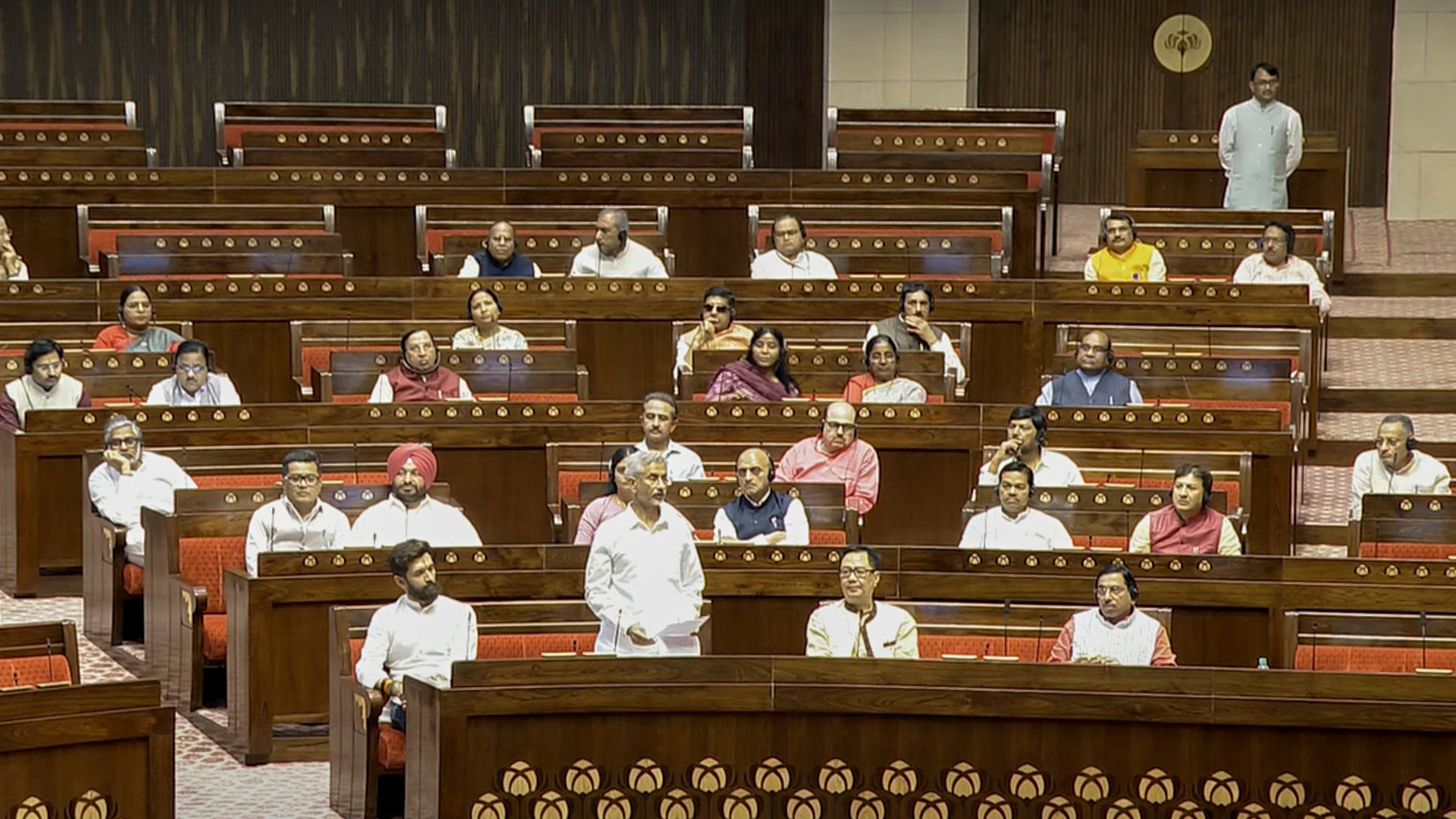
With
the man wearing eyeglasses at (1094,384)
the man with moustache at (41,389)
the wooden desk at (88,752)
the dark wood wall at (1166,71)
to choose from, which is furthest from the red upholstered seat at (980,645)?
the dark wood wall at (1166,71)

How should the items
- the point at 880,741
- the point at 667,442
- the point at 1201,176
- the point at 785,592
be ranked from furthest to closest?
the point at 1201,176 < the point at 667,442 < the point at 785,592 < the point at 880,741

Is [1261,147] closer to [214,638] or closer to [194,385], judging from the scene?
[194,385]

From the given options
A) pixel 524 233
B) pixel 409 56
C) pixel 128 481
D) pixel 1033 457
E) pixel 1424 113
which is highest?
pixel 409 56

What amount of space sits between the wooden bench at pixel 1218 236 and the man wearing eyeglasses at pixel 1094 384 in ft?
5.36

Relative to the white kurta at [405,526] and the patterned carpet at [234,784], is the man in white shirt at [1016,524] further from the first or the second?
the patterned carpet at [234,784]

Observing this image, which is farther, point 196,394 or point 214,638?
point 196,394

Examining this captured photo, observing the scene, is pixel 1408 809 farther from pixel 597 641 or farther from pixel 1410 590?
pixel 597 641

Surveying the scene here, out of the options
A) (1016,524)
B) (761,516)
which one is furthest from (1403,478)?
(761,516)

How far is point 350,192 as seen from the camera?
31.6 feet

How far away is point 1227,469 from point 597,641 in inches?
86.7

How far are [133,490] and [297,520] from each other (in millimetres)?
677

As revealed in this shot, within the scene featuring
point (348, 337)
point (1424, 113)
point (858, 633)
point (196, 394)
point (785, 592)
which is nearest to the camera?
point (858, 633)

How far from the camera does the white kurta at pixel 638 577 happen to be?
5.54 metres

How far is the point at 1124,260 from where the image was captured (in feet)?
29.0
